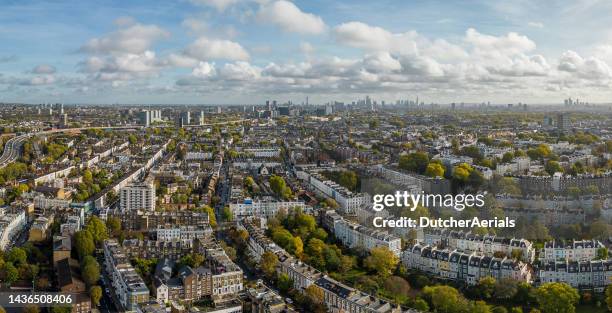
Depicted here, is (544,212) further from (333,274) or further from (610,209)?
(333,274)

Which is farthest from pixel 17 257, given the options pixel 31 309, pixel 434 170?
pixel 434 170

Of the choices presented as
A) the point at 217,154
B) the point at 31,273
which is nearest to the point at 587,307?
the point at 31,273

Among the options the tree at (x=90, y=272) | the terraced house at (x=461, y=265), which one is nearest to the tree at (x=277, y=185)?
the terraced house at (x=461, y=265)

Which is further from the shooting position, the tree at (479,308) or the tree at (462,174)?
the tree at (462,174)

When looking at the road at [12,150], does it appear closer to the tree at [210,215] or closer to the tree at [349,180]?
the tree at [210,215]

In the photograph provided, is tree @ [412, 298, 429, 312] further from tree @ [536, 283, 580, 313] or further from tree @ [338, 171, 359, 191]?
tree @ [338, 171, 359, 191]

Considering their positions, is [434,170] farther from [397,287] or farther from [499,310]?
[499,310]
